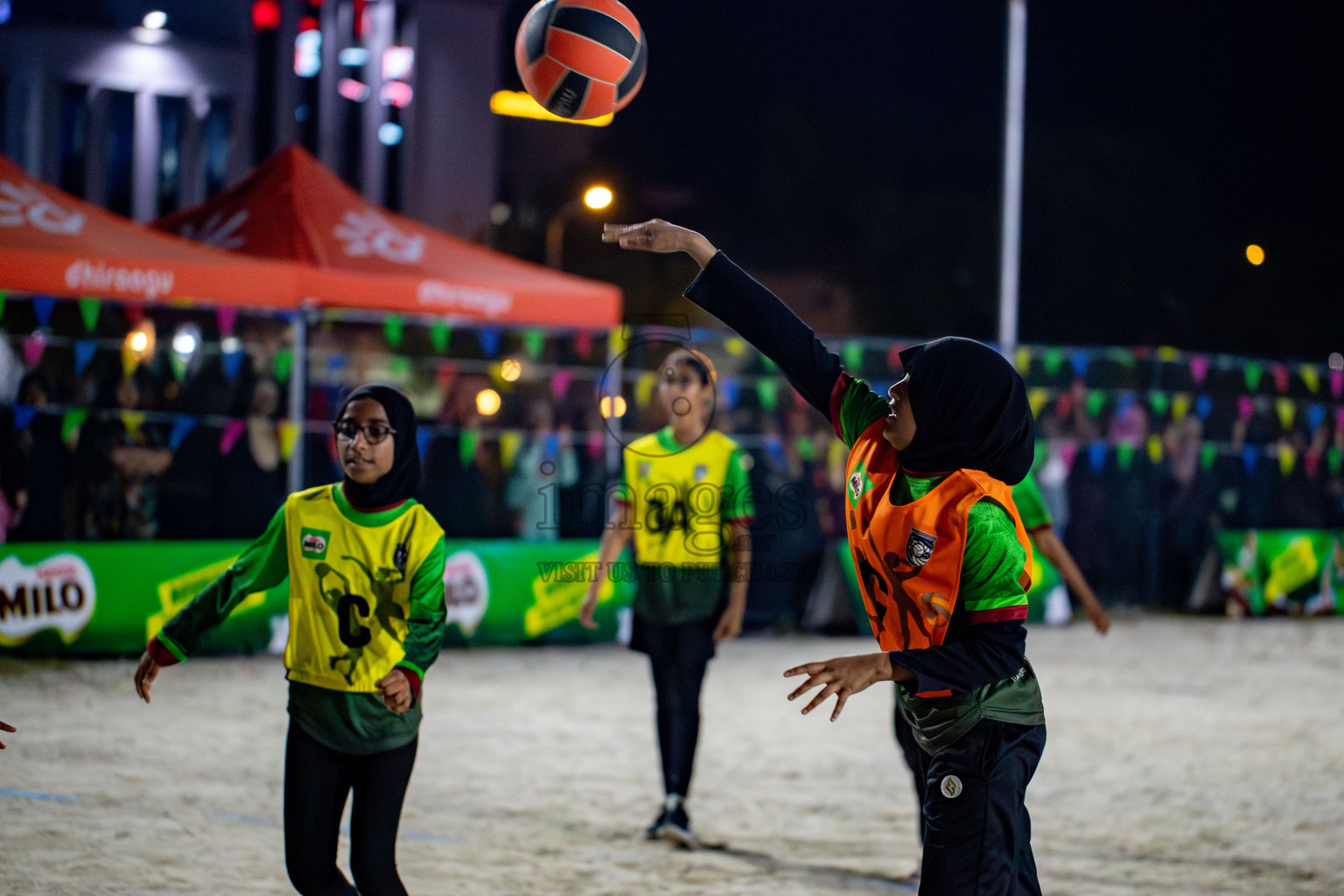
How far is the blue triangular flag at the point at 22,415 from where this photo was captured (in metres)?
9.60

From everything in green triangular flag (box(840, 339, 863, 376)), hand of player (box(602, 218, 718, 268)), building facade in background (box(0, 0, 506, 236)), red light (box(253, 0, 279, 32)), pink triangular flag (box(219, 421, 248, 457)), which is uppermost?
red light (box(253, 0, 279, 32))

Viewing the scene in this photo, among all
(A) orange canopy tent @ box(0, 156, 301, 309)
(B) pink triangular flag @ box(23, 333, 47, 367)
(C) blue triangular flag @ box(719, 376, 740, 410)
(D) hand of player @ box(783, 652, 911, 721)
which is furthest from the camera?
(C) blue triangular flag @ box(719, 376, 740, 410)

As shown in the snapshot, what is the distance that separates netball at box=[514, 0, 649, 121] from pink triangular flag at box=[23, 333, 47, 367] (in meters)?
7.09

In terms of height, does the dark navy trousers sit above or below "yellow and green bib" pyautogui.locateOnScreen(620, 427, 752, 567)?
below

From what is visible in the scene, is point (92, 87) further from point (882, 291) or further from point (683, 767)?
point (882, 291)

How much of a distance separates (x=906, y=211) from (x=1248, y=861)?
38097 millimetres

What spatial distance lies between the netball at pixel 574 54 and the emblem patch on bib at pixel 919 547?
275cm

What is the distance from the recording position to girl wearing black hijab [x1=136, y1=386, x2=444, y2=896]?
10.7 feet

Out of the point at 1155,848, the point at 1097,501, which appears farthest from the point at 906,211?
the point at 1155,848

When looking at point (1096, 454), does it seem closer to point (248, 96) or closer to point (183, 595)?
point (183, 595)

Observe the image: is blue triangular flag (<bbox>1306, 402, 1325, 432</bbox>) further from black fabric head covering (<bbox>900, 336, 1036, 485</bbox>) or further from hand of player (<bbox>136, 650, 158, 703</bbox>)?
hand of player (<bbox>136, 650, 158, 703</bbox>)

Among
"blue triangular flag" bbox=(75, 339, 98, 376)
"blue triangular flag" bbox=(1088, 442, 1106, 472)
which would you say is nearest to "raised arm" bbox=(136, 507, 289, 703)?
"blue triangular flag" bbox=(75, 339, 98, 376)

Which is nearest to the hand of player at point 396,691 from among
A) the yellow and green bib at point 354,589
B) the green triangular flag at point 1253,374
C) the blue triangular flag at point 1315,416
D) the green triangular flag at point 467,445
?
the yellow and green bib at point 354,589

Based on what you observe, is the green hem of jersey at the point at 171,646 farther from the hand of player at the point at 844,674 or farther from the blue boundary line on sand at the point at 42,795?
the blue boundary line on sand at the point at 42,795
